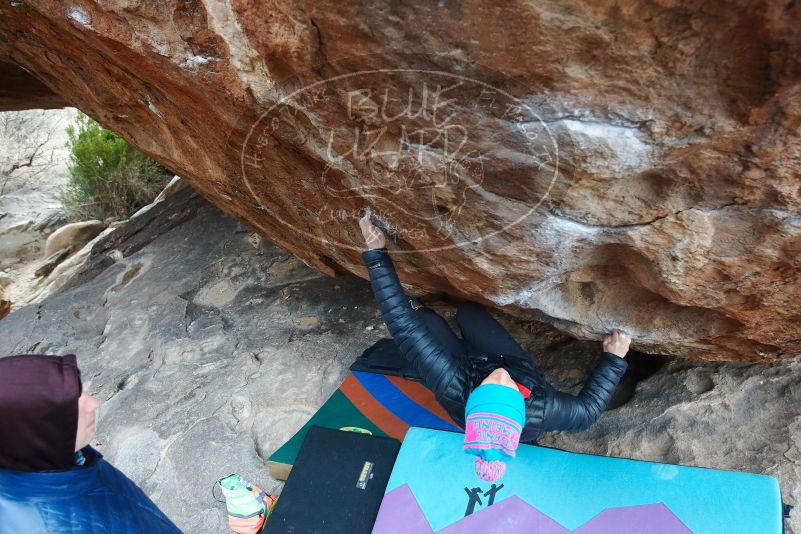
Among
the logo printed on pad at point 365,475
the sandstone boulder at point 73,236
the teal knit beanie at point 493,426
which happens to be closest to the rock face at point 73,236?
the sandstone boulder at point 73,236

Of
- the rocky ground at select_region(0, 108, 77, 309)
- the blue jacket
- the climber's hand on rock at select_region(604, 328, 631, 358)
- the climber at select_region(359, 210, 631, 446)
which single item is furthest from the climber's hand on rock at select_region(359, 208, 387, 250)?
the rocky ground at select_region(0, 108, 77, 309)

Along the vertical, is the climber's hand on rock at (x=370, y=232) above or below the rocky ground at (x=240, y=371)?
above

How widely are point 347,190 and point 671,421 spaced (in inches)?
53.1

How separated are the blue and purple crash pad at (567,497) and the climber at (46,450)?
0.86m

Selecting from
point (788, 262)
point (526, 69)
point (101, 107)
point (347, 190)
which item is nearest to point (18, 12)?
point (101, 107)

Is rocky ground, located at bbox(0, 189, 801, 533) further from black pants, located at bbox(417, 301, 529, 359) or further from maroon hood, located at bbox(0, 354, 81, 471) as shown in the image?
maroon hood, located at bbox(0, 354, 81, 471)

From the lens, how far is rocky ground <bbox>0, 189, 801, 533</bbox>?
1.96 metres

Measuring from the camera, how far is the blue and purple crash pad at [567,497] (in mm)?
1633

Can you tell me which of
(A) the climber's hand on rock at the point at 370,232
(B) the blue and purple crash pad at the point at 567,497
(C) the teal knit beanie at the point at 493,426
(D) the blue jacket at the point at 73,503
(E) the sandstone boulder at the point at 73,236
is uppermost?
(A) the climber's hand on rock at the point at 370,232

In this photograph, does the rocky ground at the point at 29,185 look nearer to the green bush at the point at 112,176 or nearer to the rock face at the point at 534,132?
the green bush at the point at 112,176

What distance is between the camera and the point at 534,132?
134cm

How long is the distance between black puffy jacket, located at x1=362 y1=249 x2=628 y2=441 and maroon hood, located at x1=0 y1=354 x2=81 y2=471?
90cm

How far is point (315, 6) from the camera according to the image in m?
1.27

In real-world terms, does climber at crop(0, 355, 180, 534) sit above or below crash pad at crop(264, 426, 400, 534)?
above
